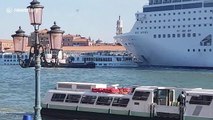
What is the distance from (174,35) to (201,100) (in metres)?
58.5

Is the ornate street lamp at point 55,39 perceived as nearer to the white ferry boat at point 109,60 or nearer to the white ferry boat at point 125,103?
the white ferry boat at point 125,103

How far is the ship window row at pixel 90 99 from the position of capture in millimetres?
20188

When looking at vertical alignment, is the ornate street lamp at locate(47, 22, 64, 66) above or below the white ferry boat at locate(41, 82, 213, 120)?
above

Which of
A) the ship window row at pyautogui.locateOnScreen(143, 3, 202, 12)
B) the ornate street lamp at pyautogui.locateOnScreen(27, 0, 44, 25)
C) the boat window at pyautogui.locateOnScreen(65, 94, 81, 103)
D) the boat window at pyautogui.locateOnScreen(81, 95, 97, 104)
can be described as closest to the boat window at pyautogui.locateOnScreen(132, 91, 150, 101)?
the boat window at pyautogui.locateOnScreen(81, 95, 97, 104)

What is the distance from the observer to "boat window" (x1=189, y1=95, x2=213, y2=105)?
60.6 ft

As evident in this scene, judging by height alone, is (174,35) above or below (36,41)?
above

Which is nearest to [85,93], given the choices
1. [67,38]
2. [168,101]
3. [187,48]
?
[168,101]

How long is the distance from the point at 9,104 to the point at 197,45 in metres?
51.6

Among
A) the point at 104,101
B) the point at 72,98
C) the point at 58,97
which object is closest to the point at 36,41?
the point at 104,101

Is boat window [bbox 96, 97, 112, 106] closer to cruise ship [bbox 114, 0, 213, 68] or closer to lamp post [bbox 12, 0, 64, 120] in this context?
lamp post [bbox 12, 0, 64, 120]

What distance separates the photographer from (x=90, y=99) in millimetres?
21000

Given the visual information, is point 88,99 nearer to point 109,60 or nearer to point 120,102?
point 120,102

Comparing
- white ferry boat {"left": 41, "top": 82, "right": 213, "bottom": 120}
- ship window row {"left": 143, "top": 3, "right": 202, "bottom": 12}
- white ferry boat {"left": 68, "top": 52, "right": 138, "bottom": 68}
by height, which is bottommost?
white ferry boat {"left": 68, "top": 52, "right": 138, "bottom": 68}

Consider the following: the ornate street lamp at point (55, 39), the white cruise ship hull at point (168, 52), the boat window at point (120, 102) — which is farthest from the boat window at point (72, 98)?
the white cruise ship hull at point (168, 52)
